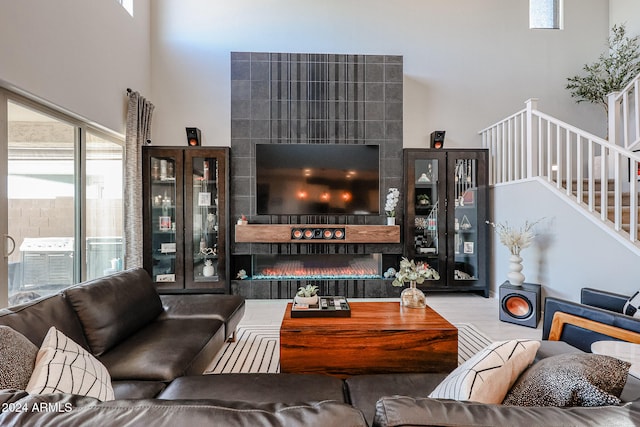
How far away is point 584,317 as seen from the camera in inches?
73.2

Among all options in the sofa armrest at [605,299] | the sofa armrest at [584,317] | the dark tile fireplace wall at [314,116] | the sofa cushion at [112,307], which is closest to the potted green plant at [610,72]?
the dark tile fireplace wall at [314,116]

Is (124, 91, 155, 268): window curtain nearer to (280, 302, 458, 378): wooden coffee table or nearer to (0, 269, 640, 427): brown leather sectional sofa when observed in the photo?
(0, 269, 640, 427): brown leather sectional sofa

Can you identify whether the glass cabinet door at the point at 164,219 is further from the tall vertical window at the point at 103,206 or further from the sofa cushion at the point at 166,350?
the sofa cushion at the point at 166,350

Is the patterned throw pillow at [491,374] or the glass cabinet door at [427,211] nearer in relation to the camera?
the patterned throw pillow at [491,374]

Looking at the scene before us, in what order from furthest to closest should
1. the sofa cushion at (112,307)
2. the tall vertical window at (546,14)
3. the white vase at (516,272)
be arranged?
the tall vertical window at (546,14)
the white vase at (516,272)
the sofa cushion at (112,307)

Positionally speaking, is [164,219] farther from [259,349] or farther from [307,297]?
[307,297]

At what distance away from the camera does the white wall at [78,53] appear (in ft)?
7.56

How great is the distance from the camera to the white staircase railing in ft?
9.78

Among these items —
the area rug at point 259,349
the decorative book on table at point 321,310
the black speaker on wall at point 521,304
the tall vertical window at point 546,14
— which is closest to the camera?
the decorative book on table at point 321,310

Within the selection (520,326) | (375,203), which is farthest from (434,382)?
(375,203)

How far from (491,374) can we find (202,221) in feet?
12.9

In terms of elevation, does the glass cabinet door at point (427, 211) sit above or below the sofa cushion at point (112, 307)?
above

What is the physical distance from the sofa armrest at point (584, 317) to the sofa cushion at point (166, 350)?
7.13 feet

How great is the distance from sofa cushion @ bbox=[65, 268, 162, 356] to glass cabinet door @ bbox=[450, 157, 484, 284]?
12.2 feet
